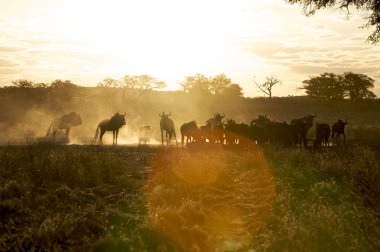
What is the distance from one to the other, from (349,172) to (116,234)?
725 centimetres

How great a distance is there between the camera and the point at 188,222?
9133mm

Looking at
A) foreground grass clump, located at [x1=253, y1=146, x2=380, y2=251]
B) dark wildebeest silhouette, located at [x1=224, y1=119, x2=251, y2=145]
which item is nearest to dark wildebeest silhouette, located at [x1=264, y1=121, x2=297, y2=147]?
dark wildebeest silhouette, located at [x1=224, y1=119, x2=251, y2=145]

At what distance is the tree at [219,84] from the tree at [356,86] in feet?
77.6

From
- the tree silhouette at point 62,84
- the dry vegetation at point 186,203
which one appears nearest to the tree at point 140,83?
the tree silhouette at point 62,84

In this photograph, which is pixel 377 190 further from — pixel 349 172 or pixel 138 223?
pixel 138 223

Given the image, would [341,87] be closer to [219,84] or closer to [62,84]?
[219,84]

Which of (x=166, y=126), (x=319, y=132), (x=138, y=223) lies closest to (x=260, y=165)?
(x=138, y=223)

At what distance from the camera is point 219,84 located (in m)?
92.2

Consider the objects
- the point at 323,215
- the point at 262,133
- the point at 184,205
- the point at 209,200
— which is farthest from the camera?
the point at 262,133

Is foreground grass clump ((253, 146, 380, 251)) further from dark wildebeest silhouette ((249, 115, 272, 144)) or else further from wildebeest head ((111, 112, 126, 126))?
wildebeest head ((111, 112, 126, 126))

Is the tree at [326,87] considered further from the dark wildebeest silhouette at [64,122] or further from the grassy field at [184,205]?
the grassy field at [184,205]

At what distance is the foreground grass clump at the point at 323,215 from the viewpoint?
6.89 meters

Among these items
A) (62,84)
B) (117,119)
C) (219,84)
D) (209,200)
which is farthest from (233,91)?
(209,200)

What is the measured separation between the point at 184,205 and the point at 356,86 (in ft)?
248
